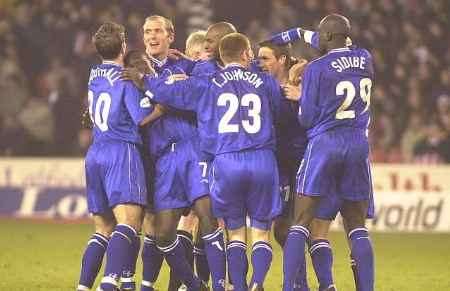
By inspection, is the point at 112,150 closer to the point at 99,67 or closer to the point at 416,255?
the point at 99,67

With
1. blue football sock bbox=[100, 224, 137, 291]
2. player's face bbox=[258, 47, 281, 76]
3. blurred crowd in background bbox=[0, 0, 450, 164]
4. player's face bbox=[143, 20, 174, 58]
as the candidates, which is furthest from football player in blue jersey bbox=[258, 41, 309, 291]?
blurred crowd in background bbox=[0, 0, 450, 164]

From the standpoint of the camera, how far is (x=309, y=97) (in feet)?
29.0

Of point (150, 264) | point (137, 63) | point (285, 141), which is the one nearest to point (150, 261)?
point (150, 264)

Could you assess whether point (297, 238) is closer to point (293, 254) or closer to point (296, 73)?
point (293, 254)

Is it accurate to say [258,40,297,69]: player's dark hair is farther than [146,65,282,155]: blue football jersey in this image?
Yes

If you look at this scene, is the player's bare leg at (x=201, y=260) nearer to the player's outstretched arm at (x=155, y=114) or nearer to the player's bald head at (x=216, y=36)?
the player's outstretched arm at (x=155, y=114)

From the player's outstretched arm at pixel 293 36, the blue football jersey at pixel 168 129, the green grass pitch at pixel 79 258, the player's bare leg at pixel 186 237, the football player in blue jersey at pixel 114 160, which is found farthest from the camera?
the green grass pitch at pixel 79 258

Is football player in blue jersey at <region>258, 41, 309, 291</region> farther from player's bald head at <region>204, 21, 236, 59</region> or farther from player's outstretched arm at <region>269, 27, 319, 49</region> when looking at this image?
player's bald head at <region>204, 21, 236, 59</region>

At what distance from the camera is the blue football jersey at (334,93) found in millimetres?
8844

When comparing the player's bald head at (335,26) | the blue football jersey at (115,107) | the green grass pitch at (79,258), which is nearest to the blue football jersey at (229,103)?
the blue football jersey at (115,107)

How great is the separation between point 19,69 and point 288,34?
A: 1093 cm

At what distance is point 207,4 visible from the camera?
20.6 meters

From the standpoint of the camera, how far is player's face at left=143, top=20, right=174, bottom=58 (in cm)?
943

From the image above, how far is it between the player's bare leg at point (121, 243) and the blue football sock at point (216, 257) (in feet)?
1.93
